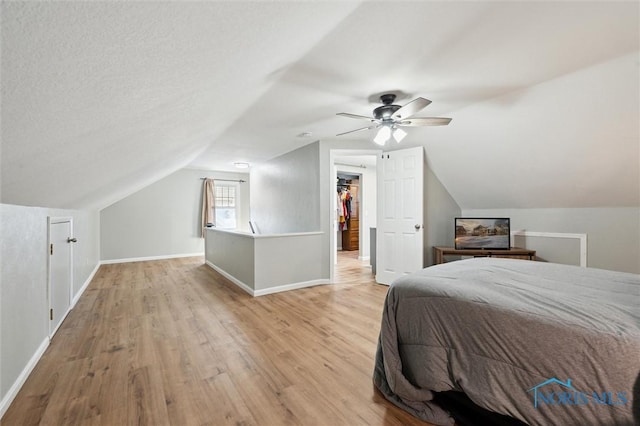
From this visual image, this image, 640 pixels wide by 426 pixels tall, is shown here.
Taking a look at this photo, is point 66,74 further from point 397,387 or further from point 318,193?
point 318,193

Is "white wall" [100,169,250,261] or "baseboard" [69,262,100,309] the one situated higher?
"white wall" [100,169,250,261]

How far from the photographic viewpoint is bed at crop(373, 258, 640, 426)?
41.7 inches

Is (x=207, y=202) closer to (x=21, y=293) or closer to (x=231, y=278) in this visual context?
(x=231, y=278)

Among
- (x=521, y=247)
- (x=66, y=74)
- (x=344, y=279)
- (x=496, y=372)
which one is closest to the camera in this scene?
(x=66, y=74)

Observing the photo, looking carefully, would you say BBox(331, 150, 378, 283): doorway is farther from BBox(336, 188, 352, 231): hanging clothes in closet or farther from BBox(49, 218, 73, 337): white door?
BBox(49, 218, 73, 337): white door

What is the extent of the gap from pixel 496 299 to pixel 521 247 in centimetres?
375

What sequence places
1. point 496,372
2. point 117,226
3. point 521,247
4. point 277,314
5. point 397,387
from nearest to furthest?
point 496,372 → point 397,387 → point 277,314 → point 521,247 → point 117,226

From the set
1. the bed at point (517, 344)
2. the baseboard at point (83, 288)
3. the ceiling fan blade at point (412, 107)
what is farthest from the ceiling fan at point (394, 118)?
the baseboard at point (83, 288)

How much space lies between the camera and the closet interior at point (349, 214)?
310 inches

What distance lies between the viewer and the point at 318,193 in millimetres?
4387

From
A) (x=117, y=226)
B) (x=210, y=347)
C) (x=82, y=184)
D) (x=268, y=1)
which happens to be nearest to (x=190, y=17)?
(x=268, y=1)

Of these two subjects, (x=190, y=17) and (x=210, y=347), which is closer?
(x=190, y=17)

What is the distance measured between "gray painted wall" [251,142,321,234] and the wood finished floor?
1.59 metres

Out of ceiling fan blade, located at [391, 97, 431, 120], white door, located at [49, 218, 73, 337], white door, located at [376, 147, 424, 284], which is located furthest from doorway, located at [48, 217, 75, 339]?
white door, located at [376, 147, 424, 284]
